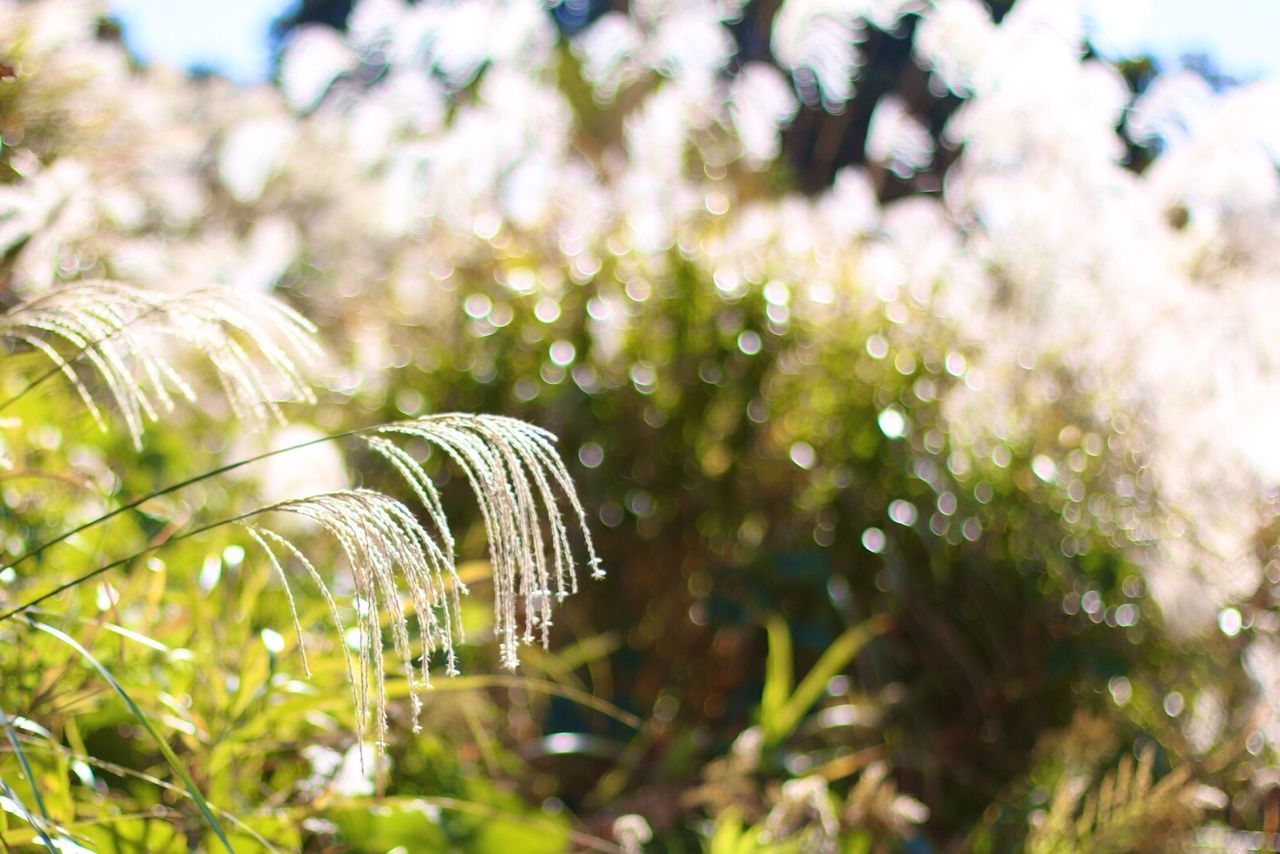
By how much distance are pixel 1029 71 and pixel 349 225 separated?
2558mm

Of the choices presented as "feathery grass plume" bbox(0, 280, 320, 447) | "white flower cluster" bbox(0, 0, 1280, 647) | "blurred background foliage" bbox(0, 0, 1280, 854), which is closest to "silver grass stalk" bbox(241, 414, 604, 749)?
"feathery grass plume" bbox(0, 280, 320, 447)

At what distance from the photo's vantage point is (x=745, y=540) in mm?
2688

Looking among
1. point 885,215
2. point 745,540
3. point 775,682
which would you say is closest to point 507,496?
point 775,682

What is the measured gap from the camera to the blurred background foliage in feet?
6.55

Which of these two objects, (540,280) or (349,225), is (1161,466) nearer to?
(540,280)

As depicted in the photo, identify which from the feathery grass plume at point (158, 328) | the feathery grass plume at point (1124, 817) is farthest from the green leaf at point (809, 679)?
the feathery grass plume at point (158, 328)

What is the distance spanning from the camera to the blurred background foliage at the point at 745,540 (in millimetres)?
1995

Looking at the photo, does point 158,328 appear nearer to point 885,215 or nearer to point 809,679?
point 809,679

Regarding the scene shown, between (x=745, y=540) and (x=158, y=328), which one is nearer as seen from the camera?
(x=158, y=328)

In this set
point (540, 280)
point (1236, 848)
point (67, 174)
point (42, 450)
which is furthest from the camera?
point (540, 280)

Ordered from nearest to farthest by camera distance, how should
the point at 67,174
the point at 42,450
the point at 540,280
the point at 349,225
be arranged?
the point at 67,174 < the point at 42,450 < the point at 540,280 < the point at 349,225

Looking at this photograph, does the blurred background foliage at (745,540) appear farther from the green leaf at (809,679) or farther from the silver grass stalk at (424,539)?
the silver grass stalk at (424,539)

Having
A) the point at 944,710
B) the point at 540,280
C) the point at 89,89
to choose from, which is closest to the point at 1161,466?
the point at 944,710

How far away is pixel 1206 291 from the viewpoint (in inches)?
108
